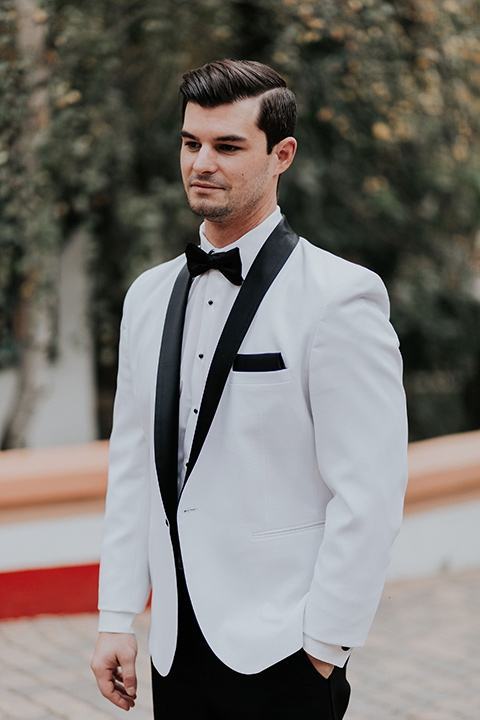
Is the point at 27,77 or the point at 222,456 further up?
the point at 27,77

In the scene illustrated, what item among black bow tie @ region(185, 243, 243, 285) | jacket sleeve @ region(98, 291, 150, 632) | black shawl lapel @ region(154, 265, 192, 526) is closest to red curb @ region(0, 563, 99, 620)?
jacket sleeve @ region(98, 291, 150, 632)

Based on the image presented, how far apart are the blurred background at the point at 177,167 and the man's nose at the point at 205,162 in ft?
11.6

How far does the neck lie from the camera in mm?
1806

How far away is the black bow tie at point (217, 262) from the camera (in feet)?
5.86

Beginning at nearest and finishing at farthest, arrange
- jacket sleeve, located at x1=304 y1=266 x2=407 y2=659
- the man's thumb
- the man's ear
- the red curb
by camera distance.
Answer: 1. jacket sleeve, located at x1=304 y1=266 x2=407 y2=659
2. the man's ear
3. the man's thumb
4. the red curb

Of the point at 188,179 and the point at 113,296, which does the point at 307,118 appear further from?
the point at 188,179

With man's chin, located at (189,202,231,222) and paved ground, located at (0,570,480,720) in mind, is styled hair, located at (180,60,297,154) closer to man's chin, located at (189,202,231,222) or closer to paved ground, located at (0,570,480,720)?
Answer: man's chin, located at (189,202,231,222)

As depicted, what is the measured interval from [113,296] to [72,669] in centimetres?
325

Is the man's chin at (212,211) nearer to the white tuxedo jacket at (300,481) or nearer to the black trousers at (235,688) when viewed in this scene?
the white tuxedo jacket at (300,481)

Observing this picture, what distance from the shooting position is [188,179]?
173cm

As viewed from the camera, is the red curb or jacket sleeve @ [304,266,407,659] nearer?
jacket sleeve @ [304,266,407,659]

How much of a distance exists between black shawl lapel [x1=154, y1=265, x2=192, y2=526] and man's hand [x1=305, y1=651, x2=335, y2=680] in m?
0.40

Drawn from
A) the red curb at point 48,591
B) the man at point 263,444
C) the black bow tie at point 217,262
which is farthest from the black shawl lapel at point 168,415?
the red curb at point 48,591

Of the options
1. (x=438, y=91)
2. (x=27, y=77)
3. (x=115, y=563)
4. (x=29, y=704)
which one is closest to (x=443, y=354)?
(x=438, y=91)
